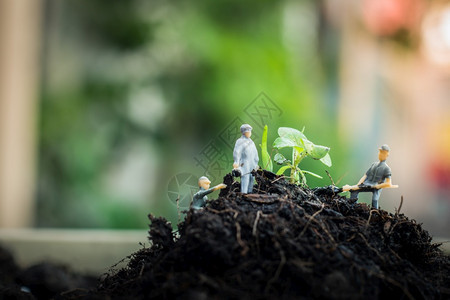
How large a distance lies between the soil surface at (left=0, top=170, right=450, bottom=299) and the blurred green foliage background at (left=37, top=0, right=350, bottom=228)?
2235mm

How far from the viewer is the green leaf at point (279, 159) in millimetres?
1024

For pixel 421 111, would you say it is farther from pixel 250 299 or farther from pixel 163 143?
pixel 250 299

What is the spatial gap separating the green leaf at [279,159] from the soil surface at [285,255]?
12 cm

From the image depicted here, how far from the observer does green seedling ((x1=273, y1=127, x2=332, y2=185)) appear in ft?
3.19

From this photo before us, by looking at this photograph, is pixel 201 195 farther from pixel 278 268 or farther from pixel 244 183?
pixel 278 268

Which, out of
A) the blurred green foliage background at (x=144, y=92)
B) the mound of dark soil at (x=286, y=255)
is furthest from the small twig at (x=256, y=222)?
the blurred green foliage background at (x=144, y=92)

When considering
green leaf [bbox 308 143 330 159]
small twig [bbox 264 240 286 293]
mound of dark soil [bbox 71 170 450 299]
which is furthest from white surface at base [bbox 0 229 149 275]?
small twig [bbox 264 240 286 293]

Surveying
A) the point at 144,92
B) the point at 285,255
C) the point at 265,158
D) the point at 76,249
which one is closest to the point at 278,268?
the point at 285,255

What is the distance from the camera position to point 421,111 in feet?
11.9

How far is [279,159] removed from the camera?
1.03m

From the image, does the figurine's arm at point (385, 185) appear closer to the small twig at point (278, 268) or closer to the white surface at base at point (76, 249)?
the small twig at point (278, 268)

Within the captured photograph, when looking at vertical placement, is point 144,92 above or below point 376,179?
above

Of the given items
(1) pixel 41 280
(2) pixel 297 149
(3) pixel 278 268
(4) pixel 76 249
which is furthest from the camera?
(4) pixel 76 249

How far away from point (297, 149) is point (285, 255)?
0.32m
